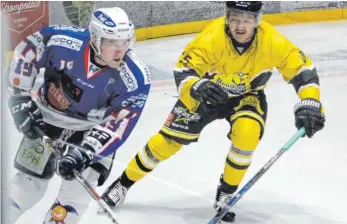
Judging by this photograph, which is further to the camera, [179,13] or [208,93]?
[179,13]

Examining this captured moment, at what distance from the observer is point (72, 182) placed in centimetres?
222

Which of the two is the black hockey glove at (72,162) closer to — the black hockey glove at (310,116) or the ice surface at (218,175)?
the ice surface at (218,175)

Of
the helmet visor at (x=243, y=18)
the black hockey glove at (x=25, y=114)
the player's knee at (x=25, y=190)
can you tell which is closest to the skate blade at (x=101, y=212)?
the player's knee at (x=25, y=190)

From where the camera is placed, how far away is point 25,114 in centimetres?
214

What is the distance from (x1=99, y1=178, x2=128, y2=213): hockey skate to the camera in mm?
2611

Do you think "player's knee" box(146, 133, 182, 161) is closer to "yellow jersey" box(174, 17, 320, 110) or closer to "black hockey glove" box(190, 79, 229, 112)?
"yellow jersey" box(174, 17, 320, 110)

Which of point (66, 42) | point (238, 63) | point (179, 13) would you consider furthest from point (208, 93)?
point (179, 13)

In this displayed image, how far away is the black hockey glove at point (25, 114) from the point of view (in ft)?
6.89

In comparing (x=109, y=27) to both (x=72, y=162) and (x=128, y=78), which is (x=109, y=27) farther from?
(x=72, y=162)

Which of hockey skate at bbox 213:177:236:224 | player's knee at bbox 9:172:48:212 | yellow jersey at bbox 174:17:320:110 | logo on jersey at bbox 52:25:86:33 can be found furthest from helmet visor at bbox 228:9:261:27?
player's knee at bbox 9:172:48:212

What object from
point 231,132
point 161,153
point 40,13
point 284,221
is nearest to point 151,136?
point 161,153

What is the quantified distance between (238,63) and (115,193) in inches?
21.6

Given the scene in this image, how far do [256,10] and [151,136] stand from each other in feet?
1.98

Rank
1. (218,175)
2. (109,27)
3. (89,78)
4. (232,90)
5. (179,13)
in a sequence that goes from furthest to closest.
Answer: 1. (179,13)
2. (218,175)
3. (232,90)
4. (89,78)
5. (109,27)
